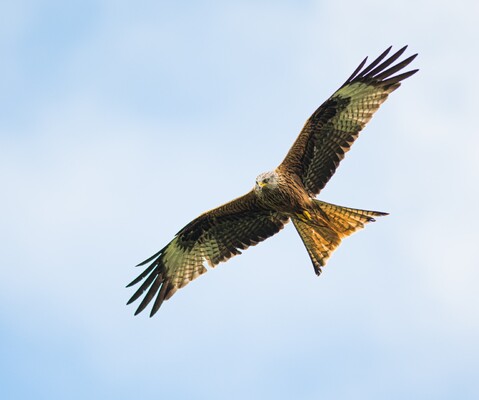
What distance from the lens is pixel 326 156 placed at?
13094 millimetres

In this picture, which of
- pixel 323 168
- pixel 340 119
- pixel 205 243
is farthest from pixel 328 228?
pixel 205 243

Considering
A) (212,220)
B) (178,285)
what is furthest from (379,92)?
(178,285)

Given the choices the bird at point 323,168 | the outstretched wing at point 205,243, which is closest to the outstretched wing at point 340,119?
the bird at point 323,168

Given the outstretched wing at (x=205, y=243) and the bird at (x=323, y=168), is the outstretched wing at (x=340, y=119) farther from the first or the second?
the outstretched wing at (x=205, y=243)

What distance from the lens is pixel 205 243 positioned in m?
14.1

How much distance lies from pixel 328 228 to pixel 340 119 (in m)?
1.52

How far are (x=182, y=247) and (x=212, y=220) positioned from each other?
28.8 inches

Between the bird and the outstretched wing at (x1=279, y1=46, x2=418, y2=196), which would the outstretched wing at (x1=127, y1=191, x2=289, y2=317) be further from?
the outstretched wing at (x1=279, y1=46, x2=418, y2=196)

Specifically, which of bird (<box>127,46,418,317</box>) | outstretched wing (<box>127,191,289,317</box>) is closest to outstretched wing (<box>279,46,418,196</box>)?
bird (<box>127,46,418,317</box>)

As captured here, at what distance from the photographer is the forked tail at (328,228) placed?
42.2ft

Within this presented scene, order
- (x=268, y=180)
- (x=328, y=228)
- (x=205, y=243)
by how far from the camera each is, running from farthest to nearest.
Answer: (x=205, y=243), (x=328, y=228), (x=268, y=180)

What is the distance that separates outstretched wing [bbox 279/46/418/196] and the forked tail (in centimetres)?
45

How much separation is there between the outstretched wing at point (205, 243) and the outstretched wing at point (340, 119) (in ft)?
3.26

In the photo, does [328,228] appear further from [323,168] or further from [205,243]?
[205,243]
